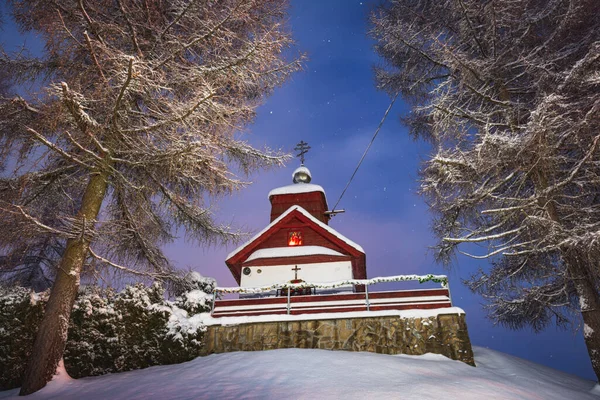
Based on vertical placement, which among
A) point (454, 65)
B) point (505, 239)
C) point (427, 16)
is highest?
point (427, 16)

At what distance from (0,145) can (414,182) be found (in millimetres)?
9202

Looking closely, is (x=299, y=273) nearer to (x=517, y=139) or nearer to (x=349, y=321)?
(x=349, y=321)

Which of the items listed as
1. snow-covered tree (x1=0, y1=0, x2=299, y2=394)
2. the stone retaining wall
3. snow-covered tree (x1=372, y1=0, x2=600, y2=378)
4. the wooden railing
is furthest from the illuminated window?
snow-covered tree (x1=0, y1=0, x2=299, y2=394)

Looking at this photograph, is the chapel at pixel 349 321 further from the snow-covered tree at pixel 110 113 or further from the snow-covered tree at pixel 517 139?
the snow-covered tree at pixel 110 113

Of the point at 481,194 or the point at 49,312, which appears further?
the point at 481,194

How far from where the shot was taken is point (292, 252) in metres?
15.3

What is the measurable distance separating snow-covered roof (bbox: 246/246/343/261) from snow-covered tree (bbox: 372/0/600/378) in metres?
5.66

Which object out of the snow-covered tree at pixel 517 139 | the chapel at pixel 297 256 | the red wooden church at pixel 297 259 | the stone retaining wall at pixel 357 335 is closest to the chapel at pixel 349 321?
the stone retaining wall at pixel 357 335

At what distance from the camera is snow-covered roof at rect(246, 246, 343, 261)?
15070mm

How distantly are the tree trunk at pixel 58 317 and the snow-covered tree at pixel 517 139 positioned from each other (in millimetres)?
7415

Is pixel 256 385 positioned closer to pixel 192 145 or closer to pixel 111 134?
pixel 192 145

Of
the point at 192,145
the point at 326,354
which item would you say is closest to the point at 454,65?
the point at 192,145

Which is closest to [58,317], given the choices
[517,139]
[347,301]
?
[347,301]

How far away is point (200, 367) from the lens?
8391 mm
